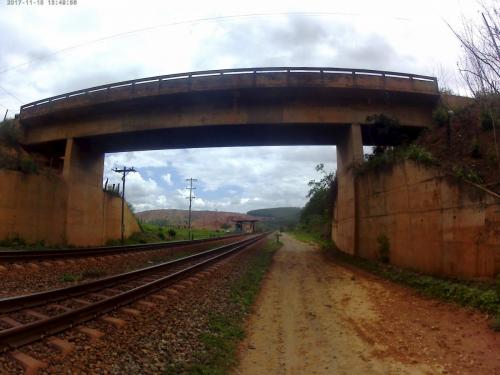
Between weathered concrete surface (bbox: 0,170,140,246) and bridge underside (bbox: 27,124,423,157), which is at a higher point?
bridge underside (bbox: 27,124,423,157)

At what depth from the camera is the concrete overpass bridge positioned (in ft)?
59.2

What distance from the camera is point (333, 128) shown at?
1988cm

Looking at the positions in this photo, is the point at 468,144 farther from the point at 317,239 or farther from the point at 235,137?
the point at 317,239

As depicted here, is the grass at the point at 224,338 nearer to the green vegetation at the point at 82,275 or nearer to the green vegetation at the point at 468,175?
the green vegetation at the point at 82,275

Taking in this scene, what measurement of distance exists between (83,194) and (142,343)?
66.4ft

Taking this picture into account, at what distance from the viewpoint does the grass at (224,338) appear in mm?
5535

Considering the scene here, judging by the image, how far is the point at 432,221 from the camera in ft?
37.3

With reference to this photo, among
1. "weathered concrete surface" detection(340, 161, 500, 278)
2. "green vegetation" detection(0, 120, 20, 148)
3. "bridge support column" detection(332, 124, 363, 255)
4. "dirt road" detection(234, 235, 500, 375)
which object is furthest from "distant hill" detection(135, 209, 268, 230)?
"dirt road" detection(234, 235, 500, 375)

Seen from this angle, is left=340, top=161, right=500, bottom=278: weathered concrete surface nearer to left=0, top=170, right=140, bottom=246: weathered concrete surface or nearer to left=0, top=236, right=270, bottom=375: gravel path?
left=0, top=236, right=270, bottom=375: gravel path

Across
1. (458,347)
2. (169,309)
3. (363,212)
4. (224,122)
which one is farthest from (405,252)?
(224,122)

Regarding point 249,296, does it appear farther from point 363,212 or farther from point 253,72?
point 253,72

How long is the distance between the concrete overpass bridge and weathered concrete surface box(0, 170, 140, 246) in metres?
0.51

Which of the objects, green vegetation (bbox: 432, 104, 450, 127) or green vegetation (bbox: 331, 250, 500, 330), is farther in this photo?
green vegetation (bbox: 432, 104, 450, 127)

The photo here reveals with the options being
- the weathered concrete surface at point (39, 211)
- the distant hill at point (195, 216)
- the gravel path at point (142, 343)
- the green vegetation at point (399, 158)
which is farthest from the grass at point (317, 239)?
the distant hill at point (195, 216)
